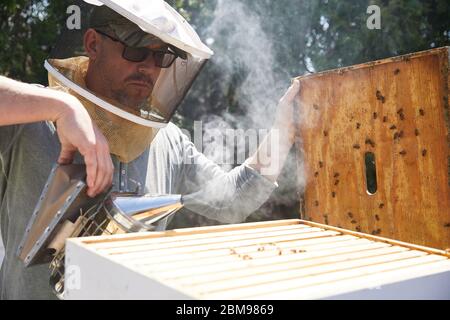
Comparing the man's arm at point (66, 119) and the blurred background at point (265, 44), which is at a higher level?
the blurred background at point (265, 44)

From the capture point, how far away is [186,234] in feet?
5.07

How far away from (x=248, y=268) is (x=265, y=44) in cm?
422

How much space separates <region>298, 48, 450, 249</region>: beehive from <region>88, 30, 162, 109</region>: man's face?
3.19 ft

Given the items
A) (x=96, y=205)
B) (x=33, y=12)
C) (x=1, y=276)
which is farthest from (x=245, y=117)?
(x=96, y=205)

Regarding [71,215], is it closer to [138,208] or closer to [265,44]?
[138,208]

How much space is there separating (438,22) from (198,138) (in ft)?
9.82

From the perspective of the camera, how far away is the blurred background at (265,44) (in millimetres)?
4750

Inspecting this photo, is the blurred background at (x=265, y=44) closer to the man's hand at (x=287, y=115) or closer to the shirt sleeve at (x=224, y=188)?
the man's hand at (x=287, y=115)

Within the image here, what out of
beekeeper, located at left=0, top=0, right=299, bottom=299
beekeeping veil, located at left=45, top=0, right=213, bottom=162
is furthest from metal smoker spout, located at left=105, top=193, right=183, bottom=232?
beekeeping veil, located at left=45, top=0, right=213, bottom=162

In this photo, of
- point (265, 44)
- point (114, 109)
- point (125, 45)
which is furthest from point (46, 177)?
point (265, 44)

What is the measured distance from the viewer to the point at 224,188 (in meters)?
2.40

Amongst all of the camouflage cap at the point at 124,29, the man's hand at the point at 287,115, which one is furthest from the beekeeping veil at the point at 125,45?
the man's hand at the point at 287,115

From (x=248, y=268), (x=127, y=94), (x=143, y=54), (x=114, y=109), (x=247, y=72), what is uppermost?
(x=247, y=72)

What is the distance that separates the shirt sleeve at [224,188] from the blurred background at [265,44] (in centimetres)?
211
